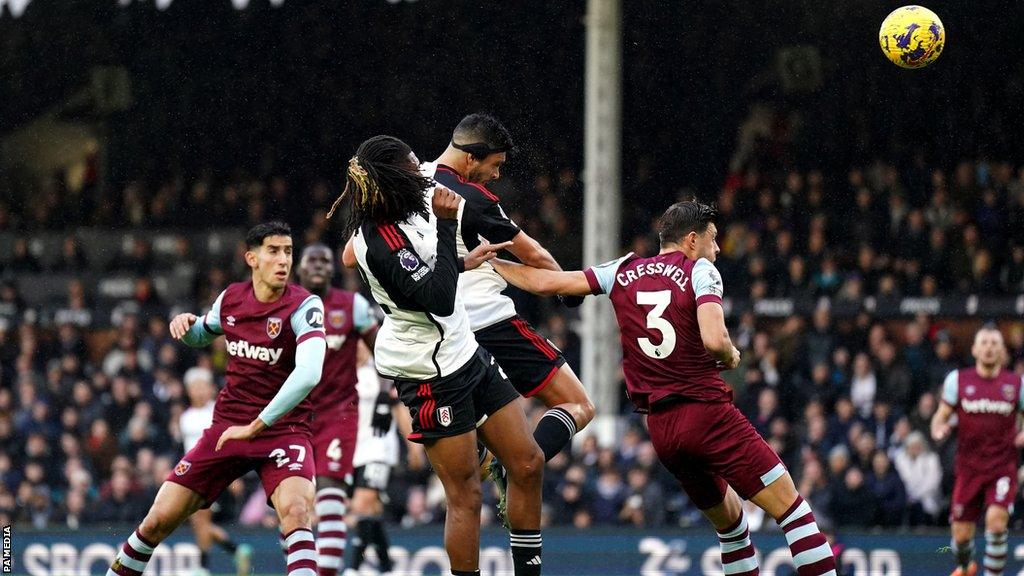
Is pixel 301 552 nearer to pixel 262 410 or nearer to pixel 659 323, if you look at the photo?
pixel 262 410

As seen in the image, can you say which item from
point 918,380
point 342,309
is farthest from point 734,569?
point 918,380

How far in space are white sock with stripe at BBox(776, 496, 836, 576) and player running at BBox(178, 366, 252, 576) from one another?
19.1 ft

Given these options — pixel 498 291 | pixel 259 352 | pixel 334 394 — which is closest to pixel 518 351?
pixel 498 291

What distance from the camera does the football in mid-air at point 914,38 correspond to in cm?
973

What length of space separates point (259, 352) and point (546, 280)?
1.52 m

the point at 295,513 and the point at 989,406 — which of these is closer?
the point at 295,513

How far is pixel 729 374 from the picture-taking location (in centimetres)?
1666

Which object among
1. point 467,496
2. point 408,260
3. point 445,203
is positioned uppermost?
point 445,203

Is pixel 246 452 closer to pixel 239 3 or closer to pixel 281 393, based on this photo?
pixel 281 393

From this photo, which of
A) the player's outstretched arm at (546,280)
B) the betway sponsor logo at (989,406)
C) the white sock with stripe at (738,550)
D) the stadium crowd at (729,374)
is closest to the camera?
the player's outstretched arm at (546,280)

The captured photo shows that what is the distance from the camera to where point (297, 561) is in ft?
24.0

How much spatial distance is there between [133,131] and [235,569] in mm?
11725

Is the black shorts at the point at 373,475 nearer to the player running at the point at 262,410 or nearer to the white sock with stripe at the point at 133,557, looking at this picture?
the player running at the point at 262,410

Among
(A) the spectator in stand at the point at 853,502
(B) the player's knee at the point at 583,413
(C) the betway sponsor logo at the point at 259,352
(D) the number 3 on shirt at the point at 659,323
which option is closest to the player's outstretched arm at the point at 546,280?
(D) the number 3 on shirt at the point at 659,323
